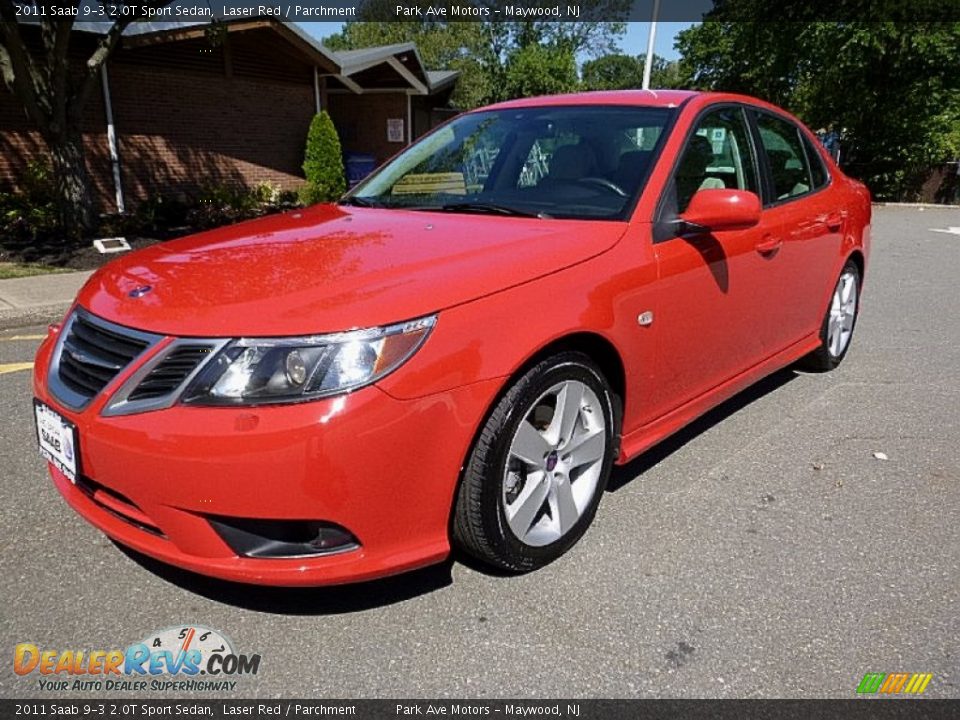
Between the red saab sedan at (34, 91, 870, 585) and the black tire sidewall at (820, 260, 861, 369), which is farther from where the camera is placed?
the black tire sidewall at (820, 260, 861, 369)

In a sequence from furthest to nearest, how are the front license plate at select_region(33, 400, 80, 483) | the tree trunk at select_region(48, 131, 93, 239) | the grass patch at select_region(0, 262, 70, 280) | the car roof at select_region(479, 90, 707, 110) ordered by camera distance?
the tree trunk at select_region(48, 131, 93, 239)
the grass patch at select_region(0, 262, 70, 280)
the car roof at select_region(479, 90, 707, 110)
the front license plate at select_region(33, 400, 80, 483)

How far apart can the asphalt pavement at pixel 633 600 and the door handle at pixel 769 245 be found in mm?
973

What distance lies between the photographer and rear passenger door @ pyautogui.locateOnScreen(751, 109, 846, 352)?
3.64 metres

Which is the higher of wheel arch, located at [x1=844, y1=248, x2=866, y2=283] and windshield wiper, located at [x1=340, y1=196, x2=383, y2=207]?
windshield wiper, located at [x1=340, y1=196, x2=383, y2=207]

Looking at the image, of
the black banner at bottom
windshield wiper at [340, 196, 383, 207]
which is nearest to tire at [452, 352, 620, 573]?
the black banner at bottom

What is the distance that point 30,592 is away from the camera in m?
2.41

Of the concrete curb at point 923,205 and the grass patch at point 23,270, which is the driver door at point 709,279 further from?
the concrete curb at point 923,205

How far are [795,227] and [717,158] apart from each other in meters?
0.68

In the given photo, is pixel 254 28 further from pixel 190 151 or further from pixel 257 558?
pixel 257 558

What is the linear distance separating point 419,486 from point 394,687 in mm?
559

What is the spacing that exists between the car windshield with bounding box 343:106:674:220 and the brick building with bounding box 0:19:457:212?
26.1ft

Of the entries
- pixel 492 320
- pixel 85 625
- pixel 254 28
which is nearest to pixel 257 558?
pixel 85 625

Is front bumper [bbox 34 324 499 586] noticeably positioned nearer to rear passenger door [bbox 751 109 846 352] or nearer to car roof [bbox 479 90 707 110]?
car roof [bbox 479 90 707 110]

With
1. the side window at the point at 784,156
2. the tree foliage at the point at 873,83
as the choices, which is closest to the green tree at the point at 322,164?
the side window at the point at 784,156
